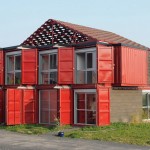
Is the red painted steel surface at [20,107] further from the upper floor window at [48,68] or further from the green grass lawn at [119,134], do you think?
the green grass lawn at [119,134]

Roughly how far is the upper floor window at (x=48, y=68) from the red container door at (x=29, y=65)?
527mm

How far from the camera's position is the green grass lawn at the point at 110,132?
18.0 meters

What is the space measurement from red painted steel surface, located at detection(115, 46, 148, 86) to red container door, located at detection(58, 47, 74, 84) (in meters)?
2.93

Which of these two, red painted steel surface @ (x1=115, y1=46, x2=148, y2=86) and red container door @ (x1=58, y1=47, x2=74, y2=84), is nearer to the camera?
red painted steel surface @ (x1=115, y1=46, x2=148, y2=86)

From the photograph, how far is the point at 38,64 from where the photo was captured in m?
26.8

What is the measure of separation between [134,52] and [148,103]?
15.7 feet

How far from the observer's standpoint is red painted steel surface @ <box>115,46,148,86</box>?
2483cm

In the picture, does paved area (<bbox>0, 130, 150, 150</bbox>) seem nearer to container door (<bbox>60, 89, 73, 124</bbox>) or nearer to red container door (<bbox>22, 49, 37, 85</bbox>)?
container door (<bbox>60, 89, 73, 124</bbox>)

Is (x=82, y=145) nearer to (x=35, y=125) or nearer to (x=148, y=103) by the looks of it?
(x=35, y=125)

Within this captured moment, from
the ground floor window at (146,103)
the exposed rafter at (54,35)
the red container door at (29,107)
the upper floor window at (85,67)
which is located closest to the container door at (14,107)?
the red container door at (29,107)

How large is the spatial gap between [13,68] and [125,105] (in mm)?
8642

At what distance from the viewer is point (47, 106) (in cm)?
2609

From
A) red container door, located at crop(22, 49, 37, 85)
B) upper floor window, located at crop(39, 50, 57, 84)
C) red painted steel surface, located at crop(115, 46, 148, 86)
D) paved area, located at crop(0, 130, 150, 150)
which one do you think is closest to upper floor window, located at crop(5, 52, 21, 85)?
red container door, located at crop(22, 49, 37, 85)

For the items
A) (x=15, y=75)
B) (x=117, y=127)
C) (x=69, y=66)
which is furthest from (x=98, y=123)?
(x=15, y=75)
